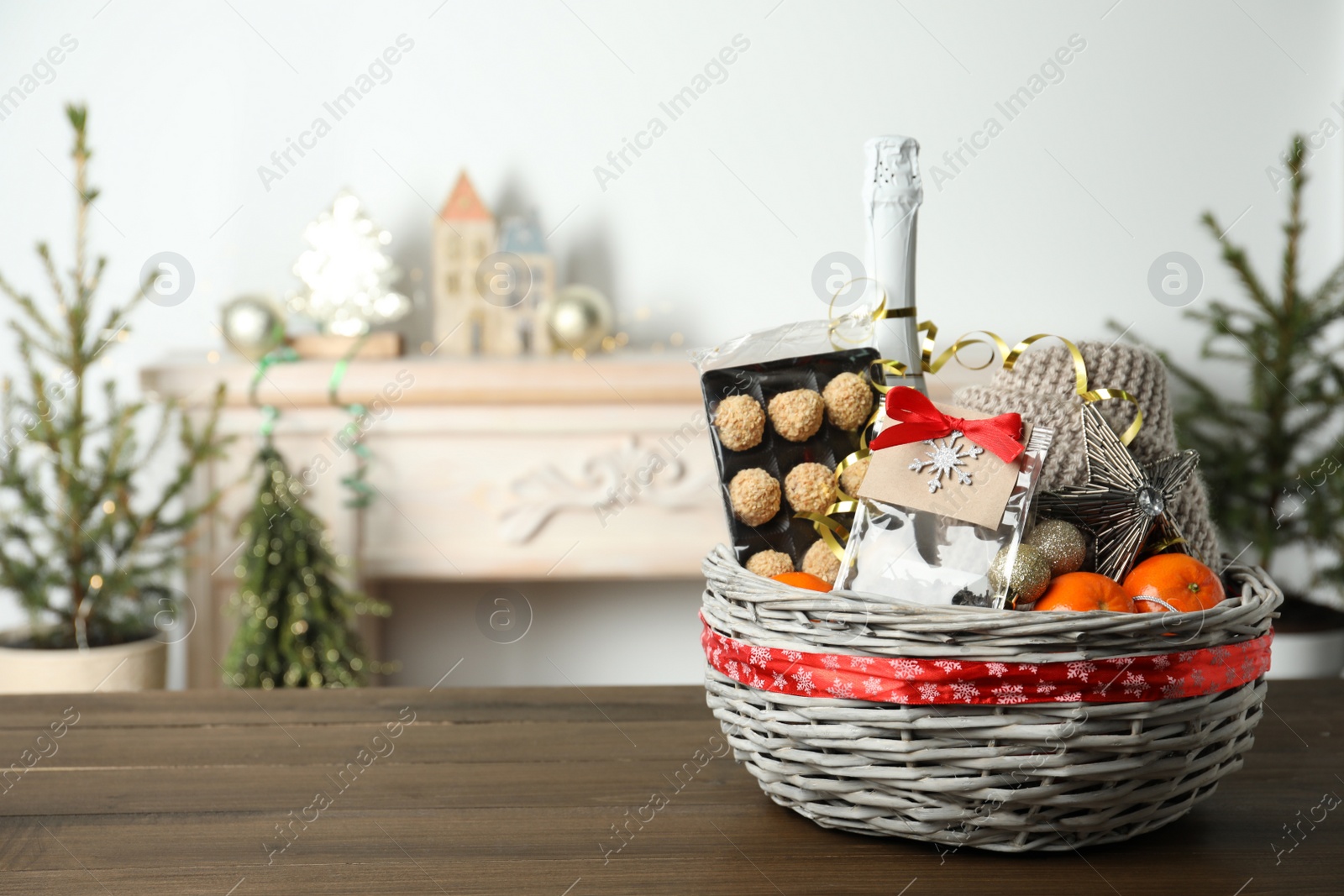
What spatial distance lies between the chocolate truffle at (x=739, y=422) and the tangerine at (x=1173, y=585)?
241 mm

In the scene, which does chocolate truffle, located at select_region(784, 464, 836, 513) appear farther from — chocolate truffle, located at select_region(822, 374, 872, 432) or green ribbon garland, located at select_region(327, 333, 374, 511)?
green ribbon garland, located at select_region(327, 333, 374, 511)

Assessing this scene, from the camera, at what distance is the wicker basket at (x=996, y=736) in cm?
54

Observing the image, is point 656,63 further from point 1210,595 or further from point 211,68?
point 1210,595

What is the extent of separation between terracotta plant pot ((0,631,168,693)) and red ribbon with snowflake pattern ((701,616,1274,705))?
5.76 ft

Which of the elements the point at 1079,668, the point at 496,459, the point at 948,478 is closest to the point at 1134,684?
the point at 1079,668

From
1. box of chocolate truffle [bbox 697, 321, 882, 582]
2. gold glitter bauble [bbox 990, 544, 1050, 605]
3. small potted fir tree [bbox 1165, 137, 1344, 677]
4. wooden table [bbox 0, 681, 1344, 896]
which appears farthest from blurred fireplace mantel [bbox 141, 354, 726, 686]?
gold glitter bauble [bbox 990, 544, 1050, 605]

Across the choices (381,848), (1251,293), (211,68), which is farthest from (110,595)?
(1251,293)

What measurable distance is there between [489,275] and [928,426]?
1781 millimetres

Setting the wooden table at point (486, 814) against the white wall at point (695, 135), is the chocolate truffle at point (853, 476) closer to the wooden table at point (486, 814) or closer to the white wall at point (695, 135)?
the wooden table at point (486, 814)

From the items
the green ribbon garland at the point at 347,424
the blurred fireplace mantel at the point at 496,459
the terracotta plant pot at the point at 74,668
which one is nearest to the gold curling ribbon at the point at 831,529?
the blurred fireplace mantel at the point at 496,459

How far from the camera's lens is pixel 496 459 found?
6.88 ft

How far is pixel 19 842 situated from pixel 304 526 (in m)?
1.42

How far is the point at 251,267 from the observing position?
2357 millimetres

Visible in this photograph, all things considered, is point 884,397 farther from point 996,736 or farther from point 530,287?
point 530,287
